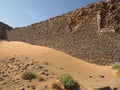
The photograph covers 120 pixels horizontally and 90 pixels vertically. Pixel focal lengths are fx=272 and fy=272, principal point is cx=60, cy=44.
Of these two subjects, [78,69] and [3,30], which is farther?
[3,30]

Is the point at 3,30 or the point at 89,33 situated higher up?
the point at 3,30

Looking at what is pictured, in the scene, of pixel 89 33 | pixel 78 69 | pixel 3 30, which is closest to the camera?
pixel 78 69

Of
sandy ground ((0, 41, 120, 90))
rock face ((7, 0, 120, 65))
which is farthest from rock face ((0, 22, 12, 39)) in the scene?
sandy ground ((0, 41, 120, 90))

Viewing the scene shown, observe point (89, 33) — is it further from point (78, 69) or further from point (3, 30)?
point (3, 30)

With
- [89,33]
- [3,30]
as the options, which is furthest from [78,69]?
[3,30]

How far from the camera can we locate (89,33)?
20.0 meters

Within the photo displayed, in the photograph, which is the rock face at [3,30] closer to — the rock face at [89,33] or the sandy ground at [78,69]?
the rock face at [89,33]

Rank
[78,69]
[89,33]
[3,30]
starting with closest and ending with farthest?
[78,69] → [89,33] → [3,30]

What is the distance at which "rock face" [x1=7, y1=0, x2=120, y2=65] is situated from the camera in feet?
61.2

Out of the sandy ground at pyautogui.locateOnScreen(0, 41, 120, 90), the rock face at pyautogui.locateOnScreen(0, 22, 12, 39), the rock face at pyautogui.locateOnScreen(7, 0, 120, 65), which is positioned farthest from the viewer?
the rock face at pyautogui.locateOnScreen(0, 22, 12, 39)

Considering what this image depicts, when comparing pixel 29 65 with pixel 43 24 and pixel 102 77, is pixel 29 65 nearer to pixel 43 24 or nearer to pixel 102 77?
pixel 102 77

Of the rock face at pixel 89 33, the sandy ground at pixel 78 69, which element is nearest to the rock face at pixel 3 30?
the rock face at pixel 89 33

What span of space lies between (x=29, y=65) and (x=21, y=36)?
12.3 metres

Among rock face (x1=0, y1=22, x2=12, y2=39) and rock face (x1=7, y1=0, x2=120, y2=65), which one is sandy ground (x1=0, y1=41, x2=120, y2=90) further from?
rock face (x1=0, y1=22, x2=12, y2=39)
